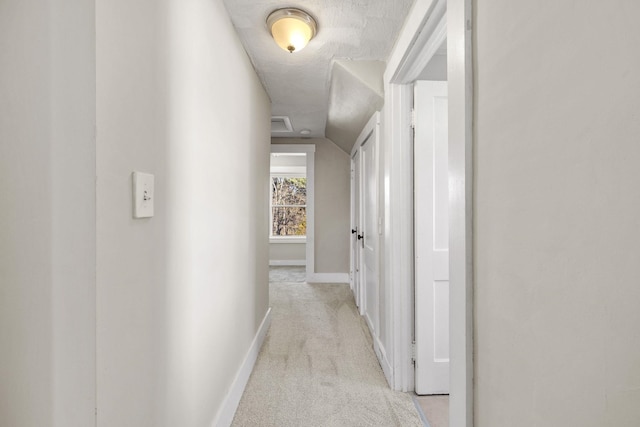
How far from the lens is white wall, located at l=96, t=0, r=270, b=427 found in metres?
0.75

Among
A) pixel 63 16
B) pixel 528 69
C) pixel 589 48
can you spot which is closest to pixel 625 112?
pixel 589 48

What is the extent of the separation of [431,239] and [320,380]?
1.16m

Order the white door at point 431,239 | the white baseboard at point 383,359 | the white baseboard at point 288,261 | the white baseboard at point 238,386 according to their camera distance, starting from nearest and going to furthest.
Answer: the white baseboard at point 238,386 < the white door at point 431,239 < the white baseboard at point 383,359 < the white baseboard at point 288,261

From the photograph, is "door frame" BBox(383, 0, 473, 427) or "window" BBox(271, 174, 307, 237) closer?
"door frame" BBox(383, 0, 473, 427)

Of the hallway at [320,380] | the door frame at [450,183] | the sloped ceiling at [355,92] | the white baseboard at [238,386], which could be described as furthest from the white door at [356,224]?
the door frame at [450,183]

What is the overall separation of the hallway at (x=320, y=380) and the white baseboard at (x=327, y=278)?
4.57 ft

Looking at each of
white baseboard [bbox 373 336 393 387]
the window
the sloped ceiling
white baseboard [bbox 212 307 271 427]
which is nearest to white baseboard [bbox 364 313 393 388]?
white baseboard [bbox 373 336 393 387]

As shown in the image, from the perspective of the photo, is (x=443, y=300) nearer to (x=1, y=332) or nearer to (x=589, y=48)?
(x=589, y=48)

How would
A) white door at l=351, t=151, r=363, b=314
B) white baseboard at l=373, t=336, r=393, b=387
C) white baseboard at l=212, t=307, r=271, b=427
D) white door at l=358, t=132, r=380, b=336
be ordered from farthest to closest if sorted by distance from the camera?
1. white door at l=351, t=151, r=363, b=314
2. white door at l=358, t=132, r=380, b=336
3. white baseboard at l=373, t=336, r=393, b=387
4. white baseboard at l=212, t=307, r=271, b=427

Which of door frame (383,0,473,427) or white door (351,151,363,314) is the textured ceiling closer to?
door frame (383,0,473,427)

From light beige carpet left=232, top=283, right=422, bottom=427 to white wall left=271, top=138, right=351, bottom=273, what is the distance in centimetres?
→ 155

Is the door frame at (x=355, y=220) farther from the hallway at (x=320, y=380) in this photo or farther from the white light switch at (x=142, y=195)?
the white light switch at (x=142, y=195)

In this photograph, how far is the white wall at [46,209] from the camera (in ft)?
2.14

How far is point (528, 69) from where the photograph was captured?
0.72 m
